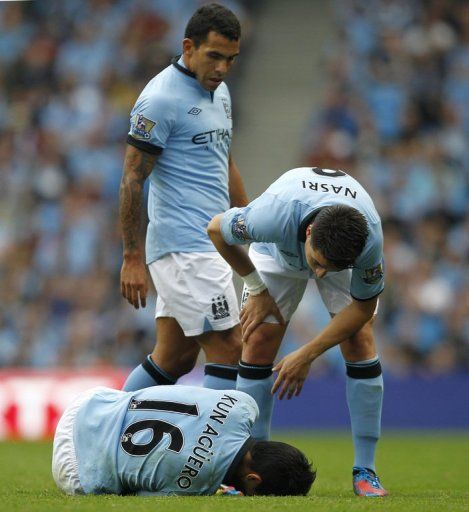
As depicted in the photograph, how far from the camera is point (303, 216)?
546cm

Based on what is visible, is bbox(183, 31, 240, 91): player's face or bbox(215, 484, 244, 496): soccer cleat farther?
bbox(183, 31, 240, 91): player's face

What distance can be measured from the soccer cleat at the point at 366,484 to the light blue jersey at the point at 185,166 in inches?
59.4

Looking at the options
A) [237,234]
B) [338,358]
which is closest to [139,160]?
[237,234]

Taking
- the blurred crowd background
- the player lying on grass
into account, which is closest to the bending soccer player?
the player lying on grass

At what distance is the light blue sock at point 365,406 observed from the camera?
19.9 feet

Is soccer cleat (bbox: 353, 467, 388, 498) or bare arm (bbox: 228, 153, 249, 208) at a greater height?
bare arm (bbox: 228, 153, 249, 208)

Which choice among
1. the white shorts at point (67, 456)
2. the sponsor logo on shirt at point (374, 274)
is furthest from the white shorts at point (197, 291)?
the sponsor logo on shirt at point (374, 274)

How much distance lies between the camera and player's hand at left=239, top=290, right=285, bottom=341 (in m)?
6.11

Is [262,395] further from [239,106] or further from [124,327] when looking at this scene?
[239,106]

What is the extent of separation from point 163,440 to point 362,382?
131 cm

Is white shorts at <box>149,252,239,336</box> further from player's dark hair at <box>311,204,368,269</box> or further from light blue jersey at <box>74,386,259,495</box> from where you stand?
player's dark hair at <box>311,204,368,269</box>

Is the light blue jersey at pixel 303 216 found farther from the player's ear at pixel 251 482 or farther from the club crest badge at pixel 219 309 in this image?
the player's ear at pixel 251 482

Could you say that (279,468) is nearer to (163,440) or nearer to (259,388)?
(163,440)

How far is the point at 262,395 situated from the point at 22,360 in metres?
7.78
